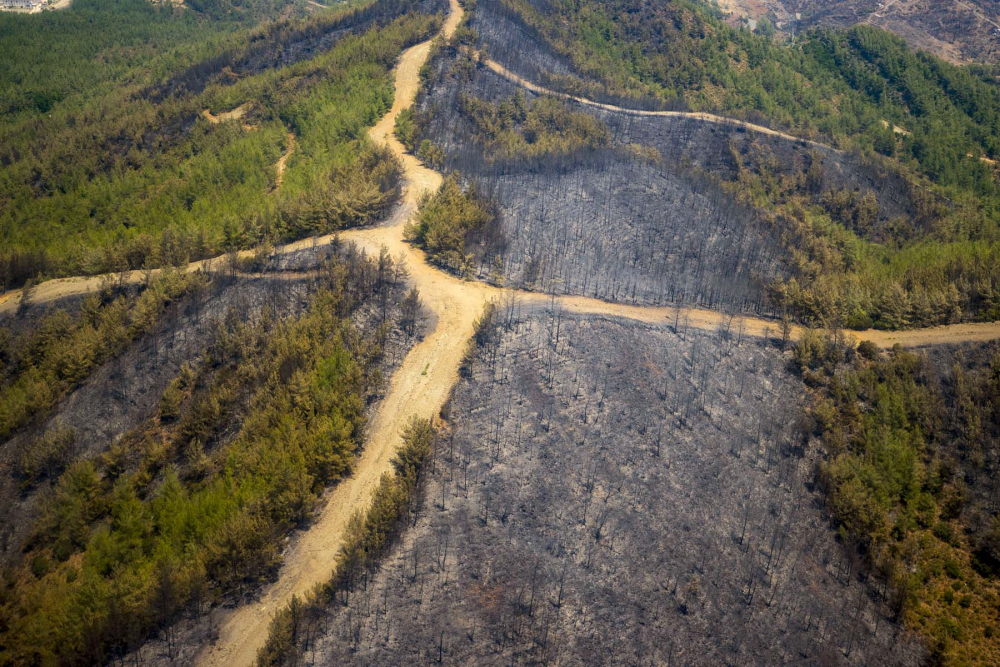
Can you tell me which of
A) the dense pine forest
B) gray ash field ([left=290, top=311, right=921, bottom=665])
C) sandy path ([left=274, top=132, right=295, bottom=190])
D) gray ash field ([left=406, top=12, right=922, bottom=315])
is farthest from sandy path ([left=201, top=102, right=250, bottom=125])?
gray ash field ([left=290, top=311, right=921, bottom=665])

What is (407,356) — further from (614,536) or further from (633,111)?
(633,111)

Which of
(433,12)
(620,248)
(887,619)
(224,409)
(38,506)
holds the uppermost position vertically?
(433,12)

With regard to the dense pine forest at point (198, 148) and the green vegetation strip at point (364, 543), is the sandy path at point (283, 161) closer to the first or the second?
the dense pine forest at point (198, 148)

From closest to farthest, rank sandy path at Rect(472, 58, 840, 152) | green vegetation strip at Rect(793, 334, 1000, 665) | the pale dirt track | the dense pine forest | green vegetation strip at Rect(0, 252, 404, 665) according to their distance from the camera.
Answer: green vegetation strip at Rect(0, 252, 404, 665) < the pale dirt track < green vegetation strip at Rect(793, 334, 1000, 665) < the dense pine forest < sandy path at Rect(472, 58, 840, 152)

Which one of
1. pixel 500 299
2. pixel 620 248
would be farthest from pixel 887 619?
pixel 620 248

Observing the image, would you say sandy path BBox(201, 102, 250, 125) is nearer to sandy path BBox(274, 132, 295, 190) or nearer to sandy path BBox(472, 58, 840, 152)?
sandy path BBox(274, 132, 295, 190)

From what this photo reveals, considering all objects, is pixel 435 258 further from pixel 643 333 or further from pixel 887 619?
pixel 887 619

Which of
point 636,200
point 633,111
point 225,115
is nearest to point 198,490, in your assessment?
point 636,200
